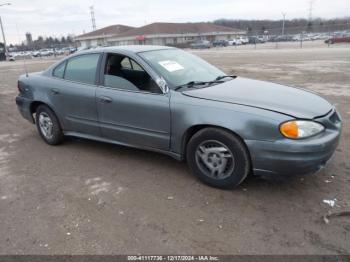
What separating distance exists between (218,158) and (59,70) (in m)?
2.98

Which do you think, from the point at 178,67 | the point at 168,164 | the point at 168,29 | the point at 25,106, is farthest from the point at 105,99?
the point at 168,29

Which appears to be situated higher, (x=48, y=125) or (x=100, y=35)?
(x=100, y=35)

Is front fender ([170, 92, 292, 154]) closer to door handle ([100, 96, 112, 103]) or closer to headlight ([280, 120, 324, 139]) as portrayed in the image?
headlight ([280, 120, 324, 139])

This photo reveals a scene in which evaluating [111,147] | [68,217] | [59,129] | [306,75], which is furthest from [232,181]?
[306,75]

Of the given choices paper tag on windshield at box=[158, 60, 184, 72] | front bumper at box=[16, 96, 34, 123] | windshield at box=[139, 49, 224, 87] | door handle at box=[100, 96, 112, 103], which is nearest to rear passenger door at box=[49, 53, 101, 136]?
door handle at box=[100, 96, 112, 103]

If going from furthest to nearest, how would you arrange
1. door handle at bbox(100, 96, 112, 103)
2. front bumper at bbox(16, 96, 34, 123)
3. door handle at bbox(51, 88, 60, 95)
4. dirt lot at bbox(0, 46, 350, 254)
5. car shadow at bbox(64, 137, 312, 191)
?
front bumper at bbox(16, 96, 34, 123) < door handle at bbox(51, 88, 60, 95) < door handle at bbox(100, 96, 112, 103) < car shadow at bbox(64, 137, 312, 191) < dirt lot at bbox(0, 46, 350, 254)

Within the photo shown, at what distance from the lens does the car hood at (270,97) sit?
3475 millimetres

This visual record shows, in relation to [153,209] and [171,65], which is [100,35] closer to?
[171,65]

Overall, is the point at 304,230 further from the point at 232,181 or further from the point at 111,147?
the point at 111,147

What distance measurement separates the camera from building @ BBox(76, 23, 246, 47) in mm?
71625

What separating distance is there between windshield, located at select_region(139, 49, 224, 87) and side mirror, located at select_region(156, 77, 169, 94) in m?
0.07

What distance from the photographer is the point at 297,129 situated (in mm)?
3266

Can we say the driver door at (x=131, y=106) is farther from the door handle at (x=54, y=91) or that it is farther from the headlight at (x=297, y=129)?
the headlight at (x=297, y=129)

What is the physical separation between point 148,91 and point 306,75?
10835 millimetres
